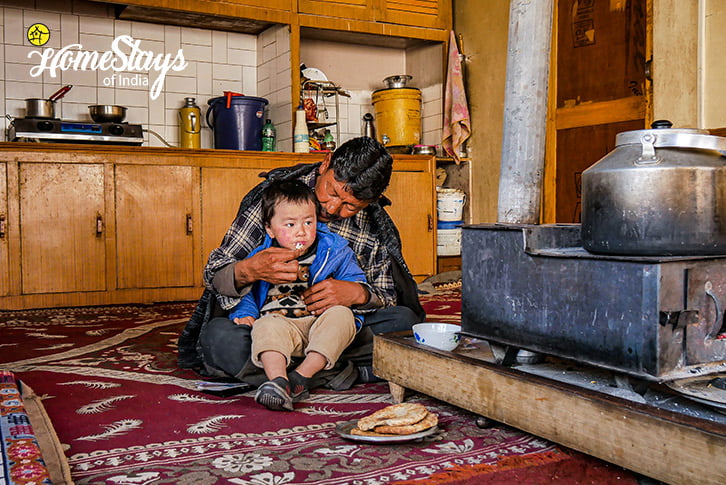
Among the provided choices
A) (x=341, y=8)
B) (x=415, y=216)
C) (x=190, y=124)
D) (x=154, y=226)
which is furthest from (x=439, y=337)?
(x=341, y=8)

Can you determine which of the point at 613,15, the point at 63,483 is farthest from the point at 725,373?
the point at 613,15

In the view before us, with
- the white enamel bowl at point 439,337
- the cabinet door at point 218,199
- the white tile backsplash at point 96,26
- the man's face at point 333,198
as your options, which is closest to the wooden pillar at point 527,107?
the white enamel bowl at point 439,337

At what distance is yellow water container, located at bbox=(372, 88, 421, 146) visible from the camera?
5.42 meters

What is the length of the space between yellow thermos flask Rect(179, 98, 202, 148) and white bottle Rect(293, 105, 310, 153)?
0.69 metres

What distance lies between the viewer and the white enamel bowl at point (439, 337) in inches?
73.7

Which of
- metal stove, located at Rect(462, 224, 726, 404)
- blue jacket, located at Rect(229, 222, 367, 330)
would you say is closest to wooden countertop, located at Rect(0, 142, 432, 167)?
blue jacket, located at Rect(229, 222, 367, 330)

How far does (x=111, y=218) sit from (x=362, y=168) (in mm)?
2586

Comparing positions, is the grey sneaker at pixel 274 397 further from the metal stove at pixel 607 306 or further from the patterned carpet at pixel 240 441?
the metal stove at pixel 607 306

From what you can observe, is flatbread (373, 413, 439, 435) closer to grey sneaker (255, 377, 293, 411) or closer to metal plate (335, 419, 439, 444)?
metal plate (335, 419, 439, 444)

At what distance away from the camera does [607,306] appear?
140cm

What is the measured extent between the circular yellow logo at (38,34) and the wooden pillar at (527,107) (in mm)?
3848

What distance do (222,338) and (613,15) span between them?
11.1 ft

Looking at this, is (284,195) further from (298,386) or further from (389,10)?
(389,10)

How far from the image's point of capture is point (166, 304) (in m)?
4.41
